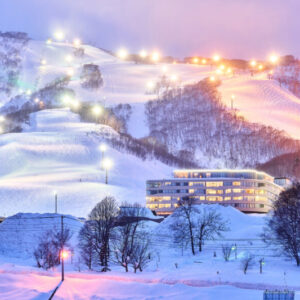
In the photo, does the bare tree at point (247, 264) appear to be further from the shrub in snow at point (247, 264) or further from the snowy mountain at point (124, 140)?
the snowy mountain at point (124, 140)

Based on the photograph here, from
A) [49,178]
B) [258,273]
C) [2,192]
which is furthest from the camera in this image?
[49,178]

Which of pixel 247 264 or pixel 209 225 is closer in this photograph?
pixel 247 264

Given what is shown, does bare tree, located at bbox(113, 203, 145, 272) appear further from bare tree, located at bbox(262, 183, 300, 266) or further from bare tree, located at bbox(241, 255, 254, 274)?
bare tree, located at bbox(262, 183, 300, 266)

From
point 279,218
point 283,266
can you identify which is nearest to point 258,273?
point 283,266

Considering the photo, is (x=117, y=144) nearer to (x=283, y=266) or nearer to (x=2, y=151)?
(x=2, y=151)

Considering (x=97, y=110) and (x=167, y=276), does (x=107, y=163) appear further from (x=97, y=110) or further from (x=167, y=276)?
(x=167, y=276)

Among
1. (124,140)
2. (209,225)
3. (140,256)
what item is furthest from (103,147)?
(140,256)
